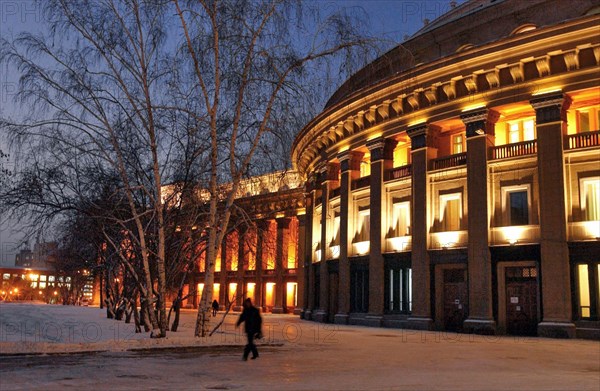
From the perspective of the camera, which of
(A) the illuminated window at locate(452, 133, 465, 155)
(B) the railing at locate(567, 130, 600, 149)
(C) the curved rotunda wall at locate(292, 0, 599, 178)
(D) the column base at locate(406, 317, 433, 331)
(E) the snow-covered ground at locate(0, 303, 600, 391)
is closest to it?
(E) the snow-covered ground at locate(0, 303, 600, 391)

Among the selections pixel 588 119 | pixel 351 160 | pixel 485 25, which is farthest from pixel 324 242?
pixel 588 119

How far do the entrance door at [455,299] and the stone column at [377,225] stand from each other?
4.10 metres

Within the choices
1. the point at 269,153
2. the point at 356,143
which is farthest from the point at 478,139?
the point at 269,153

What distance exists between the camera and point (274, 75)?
1867cm

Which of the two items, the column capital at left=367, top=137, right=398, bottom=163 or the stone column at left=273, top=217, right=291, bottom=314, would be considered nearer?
the column capital at left=367, top=137, right=398, bottom=163

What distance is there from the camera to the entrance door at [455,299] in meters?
29.7

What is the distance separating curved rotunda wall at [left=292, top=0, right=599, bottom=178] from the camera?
2659 centimetres

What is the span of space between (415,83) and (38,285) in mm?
172096

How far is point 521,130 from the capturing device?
98.7ft

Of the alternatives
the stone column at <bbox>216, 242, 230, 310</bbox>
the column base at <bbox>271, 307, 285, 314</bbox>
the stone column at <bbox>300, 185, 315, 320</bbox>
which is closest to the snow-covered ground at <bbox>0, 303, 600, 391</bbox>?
the stone column at <bbox>300, 185, 315, 320</bbox>

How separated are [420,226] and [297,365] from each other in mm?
18517

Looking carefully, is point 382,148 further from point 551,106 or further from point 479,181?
point 551,106

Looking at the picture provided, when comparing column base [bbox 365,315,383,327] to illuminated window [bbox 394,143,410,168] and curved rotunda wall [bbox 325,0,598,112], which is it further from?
curved rotunda wall [bbox 325,0,598,112]

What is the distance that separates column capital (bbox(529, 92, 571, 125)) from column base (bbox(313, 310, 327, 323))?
18622 mm
